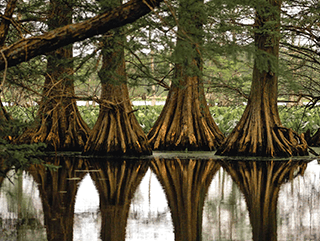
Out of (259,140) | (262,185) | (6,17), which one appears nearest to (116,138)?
(259,140)

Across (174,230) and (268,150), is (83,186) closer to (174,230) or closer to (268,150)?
(174,230)

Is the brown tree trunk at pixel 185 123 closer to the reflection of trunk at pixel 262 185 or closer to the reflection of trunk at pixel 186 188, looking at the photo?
the reflection of trunk at pixel 186 188

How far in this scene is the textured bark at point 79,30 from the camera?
5.75m

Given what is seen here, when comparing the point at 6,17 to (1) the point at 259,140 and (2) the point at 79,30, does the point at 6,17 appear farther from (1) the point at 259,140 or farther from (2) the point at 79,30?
(1) the point at 259,140

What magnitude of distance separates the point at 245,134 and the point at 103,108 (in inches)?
143

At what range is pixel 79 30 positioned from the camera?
5789 mm

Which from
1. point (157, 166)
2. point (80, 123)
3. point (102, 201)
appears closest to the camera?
point (102, 201)

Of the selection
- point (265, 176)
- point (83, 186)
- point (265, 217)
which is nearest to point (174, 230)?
point (265, 217)

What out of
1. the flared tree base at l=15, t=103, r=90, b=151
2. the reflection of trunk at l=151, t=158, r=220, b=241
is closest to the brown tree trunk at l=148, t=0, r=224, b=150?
the flared tree base at l=15, t=103, r=90, b=151

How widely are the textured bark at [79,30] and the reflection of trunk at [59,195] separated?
173 cm

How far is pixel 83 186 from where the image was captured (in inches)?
352

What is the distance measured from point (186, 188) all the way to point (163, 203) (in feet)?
4.73

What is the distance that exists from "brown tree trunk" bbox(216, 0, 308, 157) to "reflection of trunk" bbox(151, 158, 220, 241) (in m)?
1.56

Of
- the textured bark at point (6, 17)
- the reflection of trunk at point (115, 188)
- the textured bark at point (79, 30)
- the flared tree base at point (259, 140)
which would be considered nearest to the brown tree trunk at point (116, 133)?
the reflection of trunk at point (115, 188)
